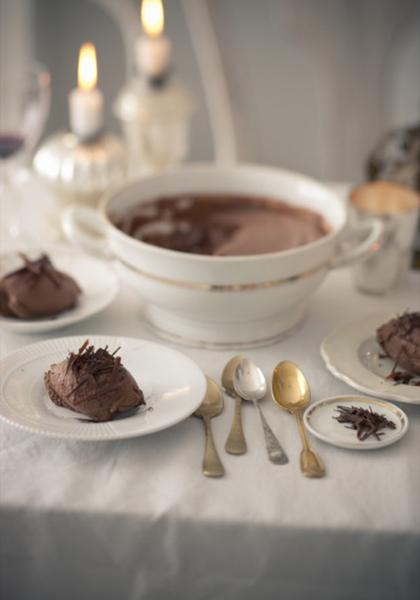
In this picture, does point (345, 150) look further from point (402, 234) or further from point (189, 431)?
point (189, 431)

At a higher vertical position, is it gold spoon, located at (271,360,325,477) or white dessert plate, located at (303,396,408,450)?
white dessert plate, located at (303,396,408,450)

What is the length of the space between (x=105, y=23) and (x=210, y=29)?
114 cm

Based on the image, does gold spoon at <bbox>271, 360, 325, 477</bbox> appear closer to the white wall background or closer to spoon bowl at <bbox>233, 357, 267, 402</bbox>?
spoon bowl at <bbox>233, 357, 267, 402</bbox>

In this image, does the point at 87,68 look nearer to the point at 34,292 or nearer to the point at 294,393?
the point at 34,292

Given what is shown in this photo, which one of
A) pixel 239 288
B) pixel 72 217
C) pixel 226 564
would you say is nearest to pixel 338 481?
pixel 226 564

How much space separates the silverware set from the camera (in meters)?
0.78

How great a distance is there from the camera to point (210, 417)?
0.85 meters

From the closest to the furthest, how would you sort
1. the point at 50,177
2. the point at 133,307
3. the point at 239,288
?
1. the point at 239,288
2. the point at 133,307
3. the point at 50,177

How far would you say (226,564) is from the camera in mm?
725

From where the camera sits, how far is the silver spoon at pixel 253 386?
81 centimetres

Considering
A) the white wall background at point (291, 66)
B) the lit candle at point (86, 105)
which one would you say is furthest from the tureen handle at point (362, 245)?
the white wall background at point (291, 66)

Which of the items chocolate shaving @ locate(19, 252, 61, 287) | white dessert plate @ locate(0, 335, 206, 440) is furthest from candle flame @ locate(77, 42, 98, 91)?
white dessert plate @ locate(0, 335, 206, 440)

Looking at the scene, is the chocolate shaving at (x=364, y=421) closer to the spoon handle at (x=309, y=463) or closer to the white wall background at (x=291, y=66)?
the spoon handle at (x=309, y=463)

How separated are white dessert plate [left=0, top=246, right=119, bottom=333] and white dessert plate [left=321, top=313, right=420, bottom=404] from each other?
0.31m
